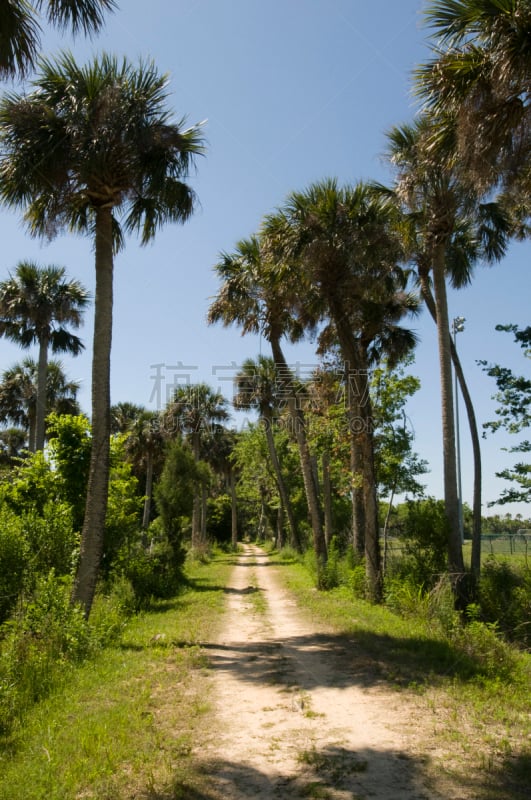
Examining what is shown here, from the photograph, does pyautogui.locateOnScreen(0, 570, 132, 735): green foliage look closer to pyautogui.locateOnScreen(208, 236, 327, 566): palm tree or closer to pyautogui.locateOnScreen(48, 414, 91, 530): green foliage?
pyautogui.locateOnScreen(48, 414, 91, 530): green foliage

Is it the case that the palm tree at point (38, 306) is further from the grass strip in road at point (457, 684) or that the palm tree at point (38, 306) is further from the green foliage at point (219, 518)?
the green foliage at point (219, 518)

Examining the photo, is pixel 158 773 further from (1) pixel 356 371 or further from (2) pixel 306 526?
(2) pixel 306 526

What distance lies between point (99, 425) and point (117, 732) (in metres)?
5.85

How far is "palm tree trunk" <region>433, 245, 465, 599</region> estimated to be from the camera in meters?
13.5

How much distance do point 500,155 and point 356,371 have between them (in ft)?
25.6

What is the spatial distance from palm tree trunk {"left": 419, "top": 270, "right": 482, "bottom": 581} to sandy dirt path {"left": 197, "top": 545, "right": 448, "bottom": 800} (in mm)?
7955

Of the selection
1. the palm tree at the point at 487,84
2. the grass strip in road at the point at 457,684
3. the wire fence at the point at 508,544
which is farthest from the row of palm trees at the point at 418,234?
the wire fence at the point at 508,544

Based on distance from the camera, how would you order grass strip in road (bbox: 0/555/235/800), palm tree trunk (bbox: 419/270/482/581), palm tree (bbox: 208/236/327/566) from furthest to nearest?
1. palm tree (bbox: 208/236/327/566)
2. palm tree trunk (bbox: 419/270/482/581)
3. grass strip in road (bbox: 0/555/235/800)

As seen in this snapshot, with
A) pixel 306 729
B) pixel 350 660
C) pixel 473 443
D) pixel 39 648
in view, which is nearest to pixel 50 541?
pixel 39 648

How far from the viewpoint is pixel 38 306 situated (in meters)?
23.8

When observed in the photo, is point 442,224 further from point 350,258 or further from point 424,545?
point 424,545

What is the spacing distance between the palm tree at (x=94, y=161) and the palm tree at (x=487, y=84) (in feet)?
17.0

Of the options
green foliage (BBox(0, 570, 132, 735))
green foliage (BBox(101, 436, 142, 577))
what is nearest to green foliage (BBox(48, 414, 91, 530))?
green foliage (BBox(101, 436, 142, 577))

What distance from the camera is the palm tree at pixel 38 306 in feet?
78.2
